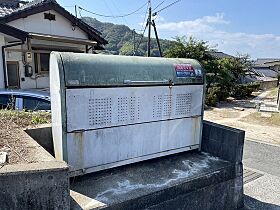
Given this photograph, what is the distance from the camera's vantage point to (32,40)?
36.3ft

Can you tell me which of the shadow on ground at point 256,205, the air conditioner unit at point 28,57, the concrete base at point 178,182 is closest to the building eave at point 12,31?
the air conditioner unit at point 28,57

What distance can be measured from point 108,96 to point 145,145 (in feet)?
2.97

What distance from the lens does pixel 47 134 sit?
3547mm

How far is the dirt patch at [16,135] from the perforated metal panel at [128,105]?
1.80ft

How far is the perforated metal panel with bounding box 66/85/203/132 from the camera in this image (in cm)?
277

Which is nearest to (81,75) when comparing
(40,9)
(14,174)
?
(14,174)

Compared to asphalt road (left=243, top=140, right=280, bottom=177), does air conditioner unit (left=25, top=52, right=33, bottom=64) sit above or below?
above

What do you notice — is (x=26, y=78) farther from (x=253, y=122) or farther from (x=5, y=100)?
(x=253, y=122)

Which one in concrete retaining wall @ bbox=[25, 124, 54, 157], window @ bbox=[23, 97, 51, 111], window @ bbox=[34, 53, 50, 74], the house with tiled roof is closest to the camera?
concrete retaining wall @ bbox=[25, 124, 54, 157]

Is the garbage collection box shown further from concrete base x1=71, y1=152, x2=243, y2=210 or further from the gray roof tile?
the gray roof tile

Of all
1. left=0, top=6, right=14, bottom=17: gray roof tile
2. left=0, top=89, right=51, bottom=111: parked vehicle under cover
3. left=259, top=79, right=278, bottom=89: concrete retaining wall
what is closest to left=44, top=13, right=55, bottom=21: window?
left=0, top=6, right=14, bottom=17: gray roof tile

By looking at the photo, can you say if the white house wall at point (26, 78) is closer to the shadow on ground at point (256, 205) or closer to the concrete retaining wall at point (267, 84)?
the shadow on ground at point (256, 205)

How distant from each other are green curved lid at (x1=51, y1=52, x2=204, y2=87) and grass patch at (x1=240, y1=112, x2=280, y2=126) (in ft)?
27.4

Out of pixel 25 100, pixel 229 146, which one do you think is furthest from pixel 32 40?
pixel 229 146
